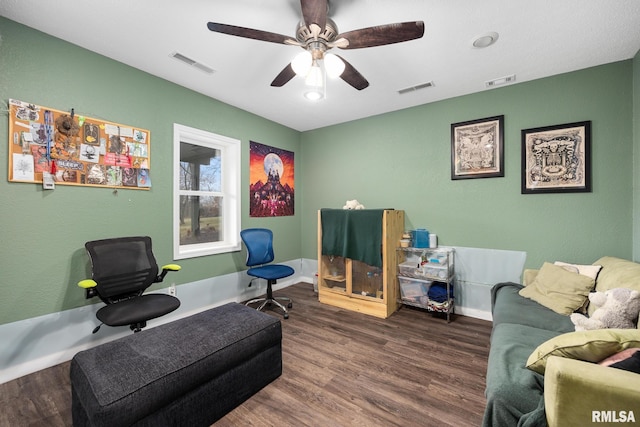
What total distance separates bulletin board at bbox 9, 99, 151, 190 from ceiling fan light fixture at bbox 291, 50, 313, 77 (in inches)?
71.3

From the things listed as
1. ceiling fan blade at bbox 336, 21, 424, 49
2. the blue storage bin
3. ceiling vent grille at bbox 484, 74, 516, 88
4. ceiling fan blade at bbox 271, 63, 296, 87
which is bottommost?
the blue storage bin

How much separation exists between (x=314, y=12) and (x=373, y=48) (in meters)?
0.88

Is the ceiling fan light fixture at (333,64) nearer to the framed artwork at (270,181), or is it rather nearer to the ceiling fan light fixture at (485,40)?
the ceiling fan light fixture at (485,40)

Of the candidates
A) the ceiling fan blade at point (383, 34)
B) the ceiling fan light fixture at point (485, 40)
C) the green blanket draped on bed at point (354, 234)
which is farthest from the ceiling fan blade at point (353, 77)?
the green blanket draped on bed at point (354, 234)

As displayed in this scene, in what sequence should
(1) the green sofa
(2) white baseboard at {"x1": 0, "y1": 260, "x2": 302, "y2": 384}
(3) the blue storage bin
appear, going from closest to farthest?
(1) the green sofa, (2) white baseboard at {"x1": 0, "y1": 260, "x2": 302, "y2": 384}, (3) the blue storage bin

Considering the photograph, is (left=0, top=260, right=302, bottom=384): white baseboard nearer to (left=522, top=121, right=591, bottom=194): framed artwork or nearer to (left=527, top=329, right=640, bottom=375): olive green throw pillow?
(left=527, top=329, right=640, bottom=375): olive green throw pillow

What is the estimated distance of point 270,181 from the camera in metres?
4.10

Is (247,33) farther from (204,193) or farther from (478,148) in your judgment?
(478,148)

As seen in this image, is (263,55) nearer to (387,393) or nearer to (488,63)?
(488,63)

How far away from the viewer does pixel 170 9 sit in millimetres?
1835

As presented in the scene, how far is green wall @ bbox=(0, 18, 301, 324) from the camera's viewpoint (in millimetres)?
1979

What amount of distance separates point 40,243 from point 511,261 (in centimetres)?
446

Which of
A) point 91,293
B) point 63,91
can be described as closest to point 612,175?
point 91,293

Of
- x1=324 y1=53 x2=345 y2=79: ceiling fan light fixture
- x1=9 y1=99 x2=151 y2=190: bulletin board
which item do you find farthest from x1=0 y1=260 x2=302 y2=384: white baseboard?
x1=324 y1=53 x2=345 y2=79: ceiling fan light fixture
